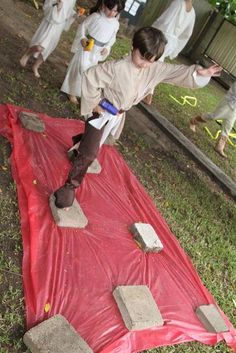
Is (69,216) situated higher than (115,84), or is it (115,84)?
(115,84)

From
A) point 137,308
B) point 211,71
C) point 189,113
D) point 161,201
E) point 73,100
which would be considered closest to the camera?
point 137,308

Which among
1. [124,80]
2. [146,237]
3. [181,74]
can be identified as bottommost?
[146,237]

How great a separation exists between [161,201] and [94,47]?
2658 millimetres

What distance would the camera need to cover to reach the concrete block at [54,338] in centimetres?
270

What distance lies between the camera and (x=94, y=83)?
3783mm

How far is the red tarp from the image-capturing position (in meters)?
3.13

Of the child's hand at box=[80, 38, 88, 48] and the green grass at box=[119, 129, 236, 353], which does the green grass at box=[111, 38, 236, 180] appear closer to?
the green grass at box=[119, 129, 236, 353]

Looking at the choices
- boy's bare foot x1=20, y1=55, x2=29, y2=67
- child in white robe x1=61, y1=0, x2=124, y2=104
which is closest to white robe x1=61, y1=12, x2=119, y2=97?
child in white robe x1=61, y1=0, x2=124, y2=104

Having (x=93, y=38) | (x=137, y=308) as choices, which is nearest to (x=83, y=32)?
(x=93, y=38)

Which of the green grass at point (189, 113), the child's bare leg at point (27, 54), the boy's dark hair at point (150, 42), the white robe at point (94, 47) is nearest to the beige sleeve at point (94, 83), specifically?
the boy's dark hair at point (150, 42)

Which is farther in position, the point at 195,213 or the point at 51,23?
the point at 51,23

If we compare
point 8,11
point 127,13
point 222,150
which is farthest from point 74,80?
point 127,13

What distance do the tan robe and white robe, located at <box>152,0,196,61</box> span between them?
12.3ft

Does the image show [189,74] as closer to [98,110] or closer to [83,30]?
[98,110]
